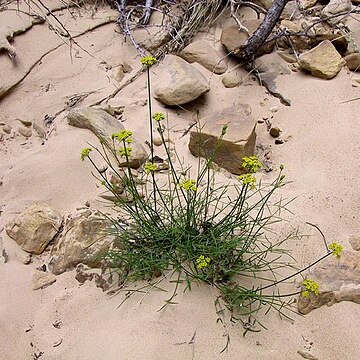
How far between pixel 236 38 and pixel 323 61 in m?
0.55

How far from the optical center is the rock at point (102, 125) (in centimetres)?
226

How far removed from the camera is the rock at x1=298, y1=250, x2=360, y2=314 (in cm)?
164

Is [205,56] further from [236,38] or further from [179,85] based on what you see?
[179,85]

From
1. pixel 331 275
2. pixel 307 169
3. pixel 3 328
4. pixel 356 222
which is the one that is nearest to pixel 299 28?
pixel 307 169

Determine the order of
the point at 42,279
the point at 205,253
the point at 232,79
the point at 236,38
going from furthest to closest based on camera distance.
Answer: the point at 236,38 < the point at 232,79 < the point at 42,279 < the point at 205,253

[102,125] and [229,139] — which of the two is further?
[102,125]

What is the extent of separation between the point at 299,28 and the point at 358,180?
4.39 ft

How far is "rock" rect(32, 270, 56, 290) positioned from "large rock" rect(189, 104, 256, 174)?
829 mm

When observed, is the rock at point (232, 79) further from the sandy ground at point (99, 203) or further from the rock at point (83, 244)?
the rock at point (83, 244)

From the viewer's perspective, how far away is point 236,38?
9.79 feet

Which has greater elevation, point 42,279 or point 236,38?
point 236,38

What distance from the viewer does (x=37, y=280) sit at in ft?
5.87

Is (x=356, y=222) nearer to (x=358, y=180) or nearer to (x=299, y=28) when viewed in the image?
(x=358, y=180)

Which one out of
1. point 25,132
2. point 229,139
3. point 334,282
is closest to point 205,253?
point 334,282
